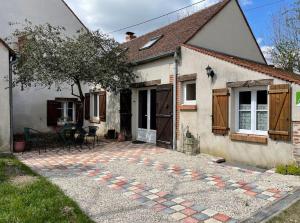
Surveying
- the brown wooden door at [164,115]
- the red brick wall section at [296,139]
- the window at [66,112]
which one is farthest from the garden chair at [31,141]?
the red brick wall section at [296,139]

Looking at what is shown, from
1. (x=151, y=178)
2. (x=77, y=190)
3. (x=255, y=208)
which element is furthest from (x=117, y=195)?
(x=255, y=208)

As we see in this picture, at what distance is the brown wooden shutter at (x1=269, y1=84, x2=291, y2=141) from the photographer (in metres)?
7.02

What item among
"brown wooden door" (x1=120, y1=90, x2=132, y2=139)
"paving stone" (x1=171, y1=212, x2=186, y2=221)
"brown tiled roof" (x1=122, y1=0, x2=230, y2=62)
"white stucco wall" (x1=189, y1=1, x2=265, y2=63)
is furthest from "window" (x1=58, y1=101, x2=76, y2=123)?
"paving stone" (x1=171, y1=212, x2=186, y2=221)

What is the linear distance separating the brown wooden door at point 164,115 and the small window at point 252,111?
2.97 meters

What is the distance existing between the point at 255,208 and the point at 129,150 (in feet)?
21.5

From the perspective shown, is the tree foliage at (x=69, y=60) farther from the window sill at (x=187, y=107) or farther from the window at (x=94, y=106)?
the window at (x=94, y=106)

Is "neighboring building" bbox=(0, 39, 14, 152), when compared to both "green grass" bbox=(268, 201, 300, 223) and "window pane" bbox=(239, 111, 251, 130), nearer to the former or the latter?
"window pane" bbox=(239, 111, 251, 130)

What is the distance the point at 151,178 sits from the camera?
673 centimetres

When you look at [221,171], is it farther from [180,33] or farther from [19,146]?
[19,146]

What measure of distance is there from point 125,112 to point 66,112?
219 inches

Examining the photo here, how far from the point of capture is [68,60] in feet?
35.4

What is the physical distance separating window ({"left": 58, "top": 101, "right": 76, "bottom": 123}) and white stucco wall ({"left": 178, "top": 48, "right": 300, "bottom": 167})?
9.33 metres

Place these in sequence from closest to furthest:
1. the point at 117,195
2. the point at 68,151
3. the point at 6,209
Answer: the point at 6,209
the point at 117,195
the point at 68,151

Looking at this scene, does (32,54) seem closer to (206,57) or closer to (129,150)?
(129,150)
